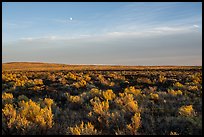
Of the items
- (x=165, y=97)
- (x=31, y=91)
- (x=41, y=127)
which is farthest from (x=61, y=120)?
(x=31, y=91)

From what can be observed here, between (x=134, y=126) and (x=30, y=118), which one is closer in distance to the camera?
(x=134, y=126)

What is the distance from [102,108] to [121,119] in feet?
5.44

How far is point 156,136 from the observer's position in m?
7.75

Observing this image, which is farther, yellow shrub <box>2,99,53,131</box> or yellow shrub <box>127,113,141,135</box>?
yellow shrub <box>2,99,53,131</box>

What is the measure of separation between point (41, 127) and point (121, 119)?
2.48 m

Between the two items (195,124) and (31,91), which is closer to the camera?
(195,124)

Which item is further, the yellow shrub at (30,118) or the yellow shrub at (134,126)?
the yellow shrub at (30,118)

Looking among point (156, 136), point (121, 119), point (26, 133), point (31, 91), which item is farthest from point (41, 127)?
point (31, 91)

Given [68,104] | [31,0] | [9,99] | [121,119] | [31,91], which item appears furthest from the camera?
[31,91]

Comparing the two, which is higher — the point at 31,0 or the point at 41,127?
the point at 31,0

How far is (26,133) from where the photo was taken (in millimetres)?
8391

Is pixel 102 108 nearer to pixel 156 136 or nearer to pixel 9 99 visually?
pixel 156 136

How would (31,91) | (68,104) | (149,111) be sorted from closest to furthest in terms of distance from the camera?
(149,111) → (68,104) → (31,91)

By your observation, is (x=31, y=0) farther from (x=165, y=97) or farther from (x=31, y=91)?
(x=31, y=91)
